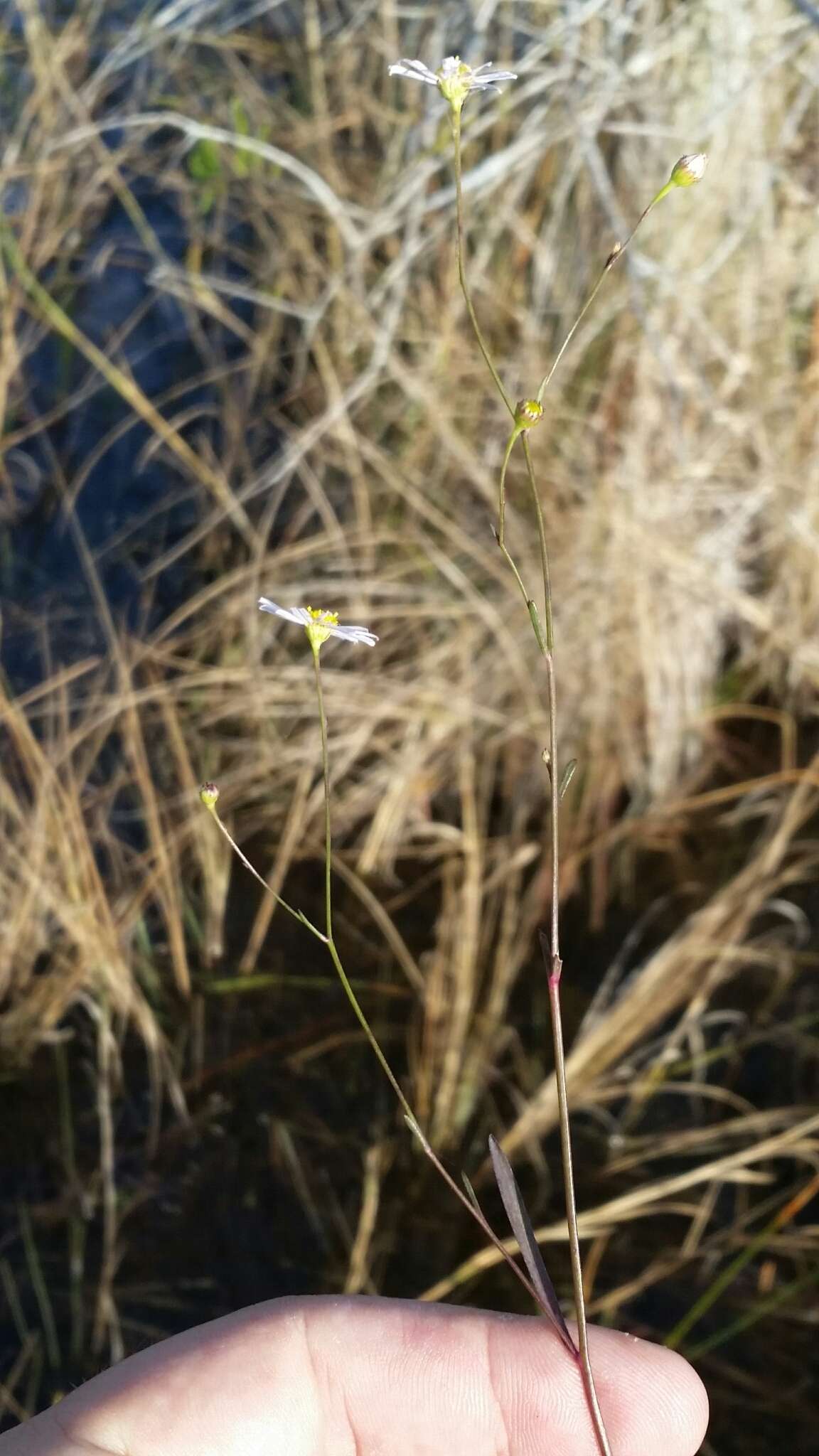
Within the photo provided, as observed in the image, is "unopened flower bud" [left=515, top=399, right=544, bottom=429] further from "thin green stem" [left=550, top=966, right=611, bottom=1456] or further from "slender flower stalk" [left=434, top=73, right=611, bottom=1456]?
"thin green stem" [left=550, top=966, right=611, bottom=1456]

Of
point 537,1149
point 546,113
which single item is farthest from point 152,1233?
point 546,113

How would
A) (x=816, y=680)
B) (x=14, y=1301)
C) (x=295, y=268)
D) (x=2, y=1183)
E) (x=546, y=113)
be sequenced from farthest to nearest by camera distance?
(x=295, y=268), (x=816, y=680), (x=546, y=113), (x=2, y=1183), (x=14, y=1301)

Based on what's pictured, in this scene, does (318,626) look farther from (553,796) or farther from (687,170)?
(687,170)

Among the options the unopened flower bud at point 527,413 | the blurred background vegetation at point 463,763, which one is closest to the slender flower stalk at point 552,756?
the unopened flower bud at point 527,413

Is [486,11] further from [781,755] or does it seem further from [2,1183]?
[2,1183]

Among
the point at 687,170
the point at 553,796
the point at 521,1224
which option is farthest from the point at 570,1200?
the point at 687,170

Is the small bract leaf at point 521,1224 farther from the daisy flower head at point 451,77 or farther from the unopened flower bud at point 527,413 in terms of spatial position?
the daisy flower head at point 451,77

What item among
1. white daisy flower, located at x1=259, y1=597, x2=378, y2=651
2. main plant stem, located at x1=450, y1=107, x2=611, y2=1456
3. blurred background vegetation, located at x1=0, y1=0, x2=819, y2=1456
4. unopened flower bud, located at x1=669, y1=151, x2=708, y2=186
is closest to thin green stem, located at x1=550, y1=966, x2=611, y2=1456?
main plant stem, located at x1=450, y1=107, x2=611, y2=1456
